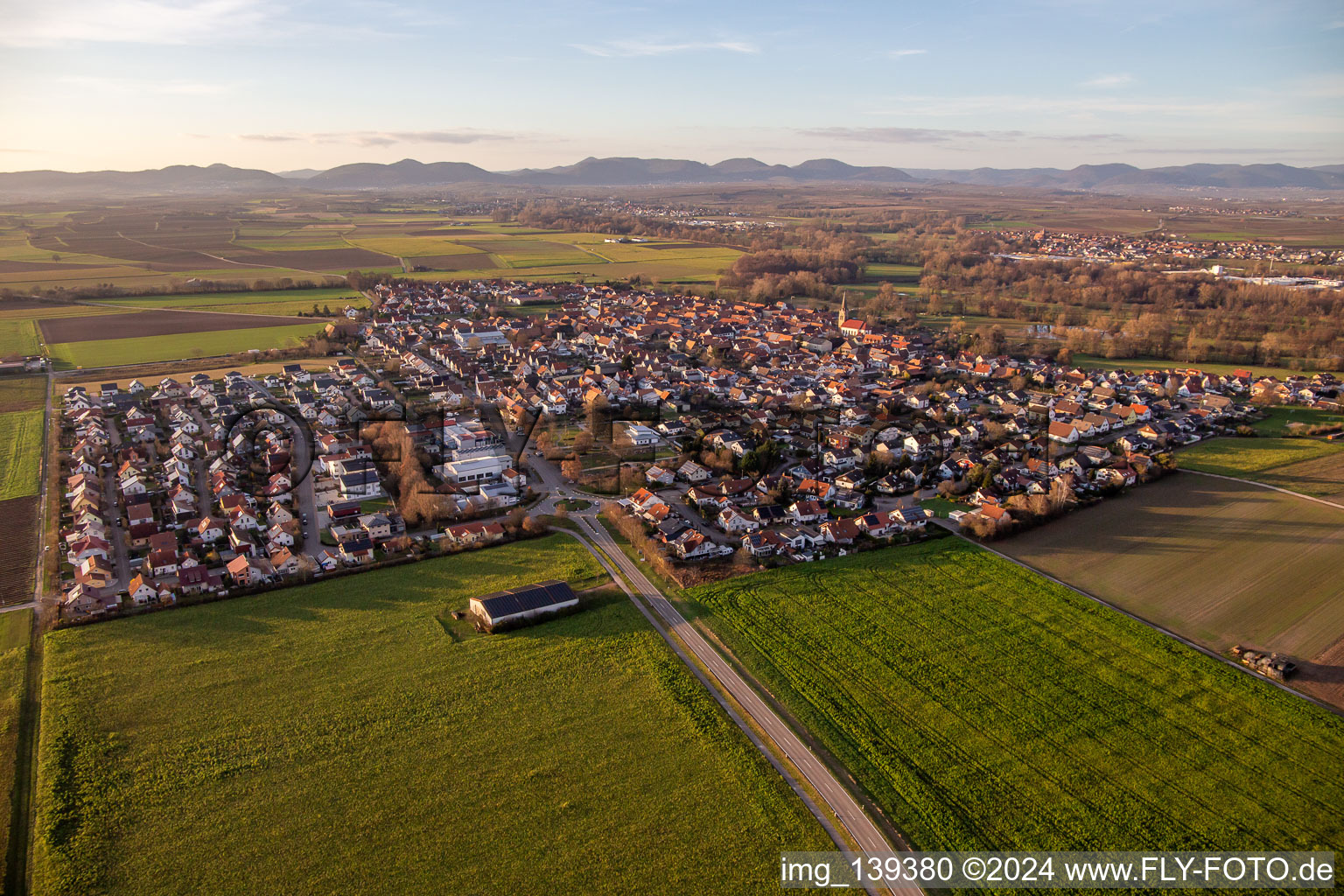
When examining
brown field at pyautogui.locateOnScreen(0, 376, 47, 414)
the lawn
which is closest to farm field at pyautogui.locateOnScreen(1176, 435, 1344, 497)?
brown field at pyautogui.locateOnScreen(0, 376, 47, 414)

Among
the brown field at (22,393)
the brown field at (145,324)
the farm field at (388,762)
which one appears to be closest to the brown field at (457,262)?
the brown field at (145,324)

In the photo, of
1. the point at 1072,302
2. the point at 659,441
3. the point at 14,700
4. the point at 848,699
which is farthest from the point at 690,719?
the point at 1072,302

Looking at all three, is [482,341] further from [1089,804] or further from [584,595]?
[1089,804]

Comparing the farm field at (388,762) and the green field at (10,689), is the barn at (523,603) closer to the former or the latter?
the farm field at (388,762)

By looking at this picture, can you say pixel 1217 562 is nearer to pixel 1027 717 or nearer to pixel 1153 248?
pixel 1027 717

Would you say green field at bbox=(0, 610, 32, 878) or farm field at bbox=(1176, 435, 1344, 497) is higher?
farm field at bbox=(1176, 435, 1344, 497)

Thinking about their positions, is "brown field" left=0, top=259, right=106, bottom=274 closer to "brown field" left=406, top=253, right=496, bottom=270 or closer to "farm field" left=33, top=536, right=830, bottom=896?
"brown field" left=406, top=253, right=496, bottom=270
